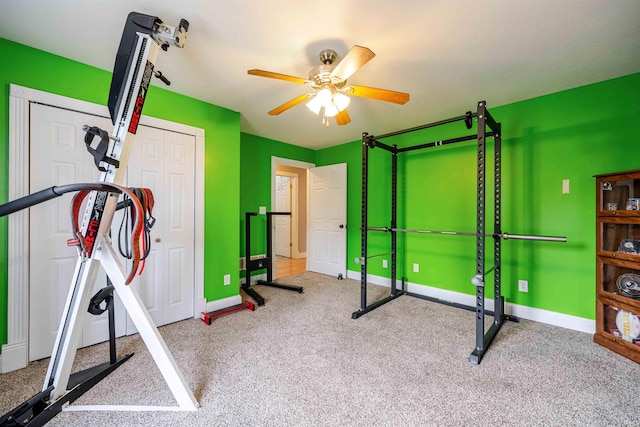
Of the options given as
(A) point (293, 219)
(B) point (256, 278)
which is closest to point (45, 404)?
(B) point (256, 278)

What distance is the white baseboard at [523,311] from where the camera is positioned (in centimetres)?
236

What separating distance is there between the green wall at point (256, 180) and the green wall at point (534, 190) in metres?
2.03

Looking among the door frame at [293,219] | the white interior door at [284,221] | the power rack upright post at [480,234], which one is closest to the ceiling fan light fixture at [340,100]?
the power rack upright post at [480,234]

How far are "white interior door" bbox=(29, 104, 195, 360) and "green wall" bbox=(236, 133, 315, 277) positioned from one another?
119 centimetres

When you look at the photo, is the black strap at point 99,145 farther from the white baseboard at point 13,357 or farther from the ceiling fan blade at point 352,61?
the white baseboard at point 13,357

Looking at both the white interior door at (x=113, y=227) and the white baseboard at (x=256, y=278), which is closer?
the white interior door at (x=113, y=227)

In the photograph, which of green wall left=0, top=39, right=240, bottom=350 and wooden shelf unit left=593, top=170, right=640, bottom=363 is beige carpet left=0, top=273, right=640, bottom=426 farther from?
green wall left=0, top=39, right=240, bottom=350

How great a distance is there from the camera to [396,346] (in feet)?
6.94

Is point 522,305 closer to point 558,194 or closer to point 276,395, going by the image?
point 558,194

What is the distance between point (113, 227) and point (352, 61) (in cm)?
229

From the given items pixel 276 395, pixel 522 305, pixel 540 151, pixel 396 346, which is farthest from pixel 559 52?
pixel 276 395

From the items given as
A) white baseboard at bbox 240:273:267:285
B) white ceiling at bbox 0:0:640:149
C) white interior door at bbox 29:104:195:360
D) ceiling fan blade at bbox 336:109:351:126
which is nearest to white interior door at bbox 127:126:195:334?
white interior door at bbox 29:104:195:360

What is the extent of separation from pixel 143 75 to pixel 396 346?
2534 mm

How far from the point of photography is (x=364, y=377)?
172 cm
